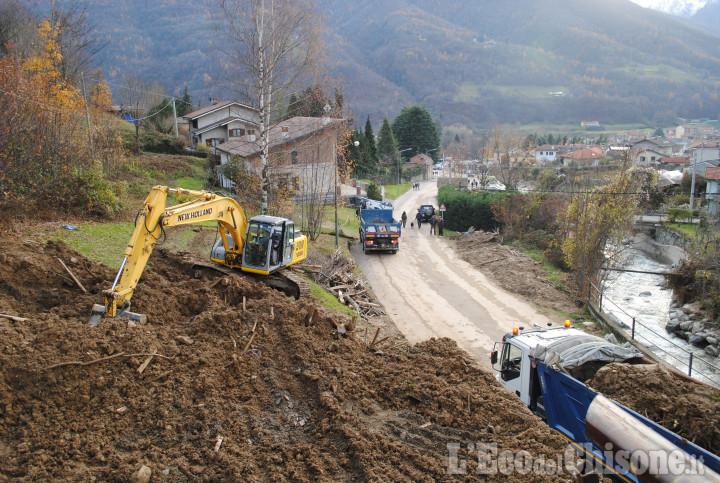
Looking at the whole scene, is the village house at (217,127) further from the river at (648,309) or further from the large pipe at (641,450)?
the large pipe at (641,450)

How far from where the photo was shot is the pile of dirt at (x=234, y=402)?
6.76 meters

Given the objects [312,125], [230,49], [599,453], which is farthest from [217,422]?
[312,125]

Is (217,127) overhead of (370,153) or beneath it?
overhead

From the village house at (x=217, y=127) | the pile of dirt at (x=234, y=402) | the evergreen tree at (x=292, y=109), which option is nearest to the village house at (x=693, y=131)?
the village house at (x=217, y=127)

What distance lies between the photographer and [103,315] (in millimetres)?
9938

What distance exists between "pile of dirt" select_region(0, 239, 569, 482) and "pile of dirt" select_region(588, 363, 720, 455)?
4.92 feet

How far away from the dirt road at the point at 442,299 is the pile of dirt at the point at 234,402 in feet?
19.3

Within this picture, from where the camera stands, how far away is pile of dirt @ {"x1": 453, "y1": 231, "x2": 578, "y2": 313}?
20781 mm

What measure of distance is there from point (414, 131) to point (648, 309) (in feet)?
209

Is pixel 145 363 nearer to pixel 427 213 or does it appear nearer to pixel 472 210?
pixel 472 210

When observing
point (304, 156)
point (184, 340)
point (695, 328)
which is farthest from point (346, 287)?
point (695, 328)

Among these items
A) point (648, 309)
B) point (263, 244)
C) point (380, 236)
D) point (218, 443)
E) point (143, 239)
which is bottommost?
point (648, 309)

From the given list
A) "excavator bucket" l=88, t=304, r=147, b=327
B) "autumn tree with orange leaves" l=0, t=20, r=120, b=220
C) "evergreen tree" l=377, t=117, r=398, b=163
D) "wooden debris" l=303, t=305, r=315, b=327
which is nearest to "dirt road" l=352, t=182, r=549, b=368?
"wooden debris" l=303, t=305, r=315, b=327

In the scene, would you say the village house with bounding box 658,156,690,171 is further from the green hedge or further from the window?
the window
